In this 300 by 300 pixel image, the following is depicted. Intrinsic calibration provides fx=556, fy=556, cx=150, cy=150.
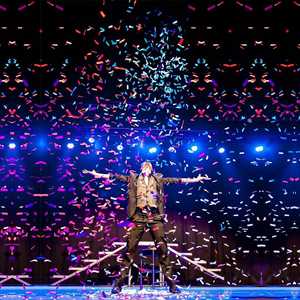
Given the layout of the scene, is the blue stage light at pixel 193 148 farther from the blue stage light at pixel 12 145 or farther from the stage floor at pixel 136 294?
the blue stage light at pixel 12 145

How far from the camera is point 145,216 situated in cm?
706

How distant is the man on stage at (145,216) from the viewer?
6.93 m

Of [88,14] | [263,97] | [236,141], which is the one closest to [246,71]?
[263,97]

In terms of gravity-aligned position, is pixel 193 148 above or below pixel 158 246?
above

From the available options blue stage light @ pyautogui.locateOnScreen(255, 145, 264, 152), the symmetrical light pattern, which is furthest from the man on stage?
blue stage light @ pyautogui.locateOnScreen(255, 145, 264, 152)

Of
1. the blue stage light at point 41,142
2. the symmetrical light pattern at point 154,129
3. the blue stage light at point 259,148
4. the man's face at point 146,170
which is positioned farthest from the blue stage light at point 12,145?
the blue stage light at point 259,148

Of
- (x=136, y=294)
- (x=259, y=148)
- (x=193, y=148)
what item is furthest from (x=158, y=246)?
(x=259, y=148)

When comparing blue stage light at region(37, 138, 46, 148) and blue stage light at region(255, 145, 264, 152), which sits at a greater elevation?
blue stage light at region(37, 138, 46, 148)

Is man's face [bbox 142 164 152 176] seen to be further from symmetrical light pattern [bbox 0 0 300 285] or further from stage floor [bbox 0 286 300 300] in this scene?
symmetrical light pattern [bbox 0 0 300 285]

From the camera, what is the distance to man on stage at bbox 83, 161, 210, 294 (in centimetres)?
693

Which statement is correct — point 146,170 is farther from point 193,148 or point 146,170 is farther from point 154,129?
point 193,148

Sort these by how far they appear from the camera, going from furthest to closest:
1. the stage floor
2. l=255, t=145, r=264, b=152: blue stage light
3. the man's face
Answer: l=255, t=145, r=264, b=152: blue stage light
the man's face
the stage floor

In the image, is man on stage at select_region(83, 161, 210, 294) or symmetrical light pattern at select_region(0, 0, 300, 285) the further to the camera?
symmetrical light pattern at select_region(0, 0, 300, 285)

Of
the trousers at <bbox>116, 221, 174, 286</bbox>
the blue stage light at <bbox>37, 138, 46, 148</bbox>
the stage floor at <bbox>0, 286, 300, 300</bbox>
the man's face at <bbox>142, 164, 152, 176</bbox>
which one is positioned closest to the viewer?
the stage floor at <bbox>0, 286, 300, 300</bbox>
